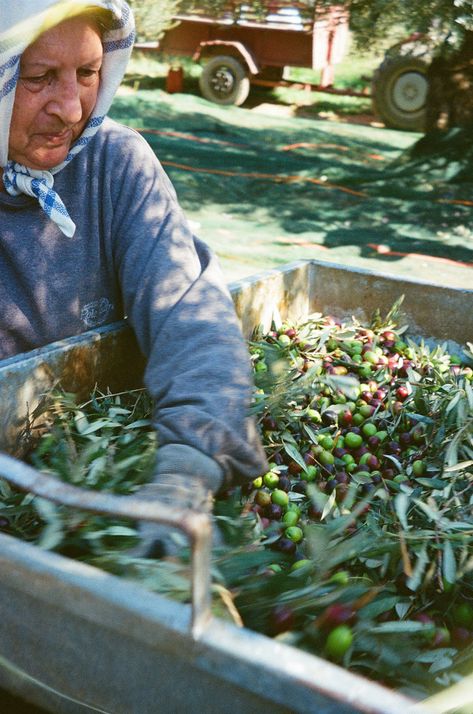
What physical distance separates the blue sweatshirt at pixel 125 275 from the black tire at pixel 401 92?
33.7 ft

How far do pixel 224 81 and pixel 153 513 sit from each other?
488 inches

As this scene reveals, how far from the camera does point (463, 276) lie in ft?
18.5

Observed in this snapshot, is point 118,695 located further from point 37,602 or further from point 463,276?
point 463,276

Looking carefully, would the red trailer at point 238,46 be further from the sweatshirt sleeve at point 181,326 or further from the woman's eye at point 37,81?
the woman's eye at point 37,81

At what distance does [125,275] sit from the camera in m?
2.14

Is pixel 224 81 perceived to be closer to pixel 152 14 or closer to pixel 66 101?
pixel 152 14

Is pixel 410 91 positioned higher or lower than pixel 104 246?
higher

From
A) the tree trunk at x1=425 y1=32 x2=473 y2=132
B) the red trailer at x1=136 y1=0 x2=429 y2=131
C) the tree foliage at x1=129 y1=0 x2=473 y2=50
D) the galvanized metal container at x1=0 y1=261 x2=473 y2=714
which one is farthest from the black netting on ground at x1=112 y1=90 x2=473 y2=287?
the galvanized metal container at x1=0 y1=261 x2=473 y2=714

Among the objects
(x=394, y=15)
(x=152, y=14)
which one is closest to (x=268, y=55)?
(x=152, y=14)

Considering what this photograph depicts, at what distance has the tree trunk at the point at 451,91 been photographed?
822 centimetres

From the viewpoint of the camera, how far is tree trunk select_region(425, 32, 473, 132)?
27.0 feet

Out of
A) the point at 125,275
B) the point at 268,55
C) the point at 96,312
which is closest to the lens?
the point at 125,275

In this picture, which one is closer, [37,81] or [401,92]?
[37,81]

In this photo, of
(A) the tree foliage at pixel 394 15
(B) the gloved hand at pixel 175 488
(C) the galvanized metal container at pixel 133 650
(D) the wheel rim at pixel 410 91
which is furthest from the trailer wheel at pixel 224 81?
(C) the galvanized metal container at pixel 133 650
